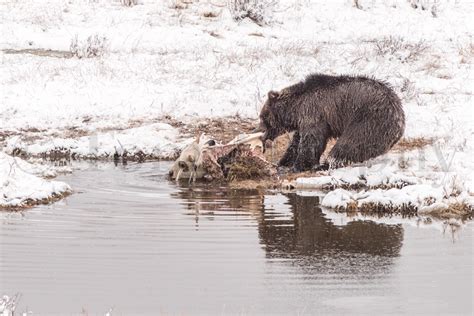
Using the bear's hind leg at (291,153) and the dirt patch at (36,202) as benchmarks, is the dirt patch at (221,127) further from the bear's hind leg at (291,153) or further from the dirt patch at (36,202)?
the dirt patch at (36,202)

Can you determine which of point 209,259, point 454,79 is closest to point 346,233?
point 209,259

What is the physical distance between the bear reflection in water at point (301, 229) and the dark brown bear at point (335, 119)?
179 centimetres

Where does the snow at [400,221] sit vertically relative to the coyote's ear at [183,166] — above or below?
below

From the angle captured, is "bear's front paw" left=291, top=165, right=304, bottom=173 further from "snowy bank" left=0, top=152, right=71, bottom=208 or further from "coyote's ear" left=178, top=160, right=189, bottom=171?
"snowy bank" left=0, top=152, right=71, bottom=208

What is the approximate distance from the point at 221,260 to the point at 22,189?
3.72 metres

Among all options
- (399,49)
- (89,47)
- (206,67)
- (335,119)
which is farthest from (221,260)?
(399,49)

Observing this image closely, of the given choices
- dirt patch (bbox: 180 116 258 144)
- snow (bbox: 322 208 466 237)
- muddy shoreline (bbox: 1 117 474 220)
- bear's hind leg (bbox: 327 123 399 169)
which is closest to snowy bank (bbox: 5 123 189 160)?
muddy shoreline (bbox: 1 117 474 220)

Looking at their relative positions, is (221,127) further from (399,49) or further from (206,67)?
(399,49)

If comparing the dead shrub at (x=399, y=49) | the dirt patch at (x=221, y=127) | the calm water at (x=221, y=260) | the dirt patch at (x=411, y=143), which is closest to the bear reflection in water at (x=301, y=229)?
the calm water at (x=221, y=260)

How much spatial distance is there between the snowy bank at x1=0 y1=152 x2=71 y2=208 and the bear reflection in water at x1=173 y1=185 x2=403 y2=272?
5.14ft

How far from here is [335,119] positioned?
1412 centimetres

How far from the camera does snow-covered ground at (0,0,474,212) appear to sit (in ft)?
51.2

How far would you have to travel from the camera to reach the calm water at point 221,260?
7.33 metres

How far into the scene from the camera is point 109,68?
1903 cm
